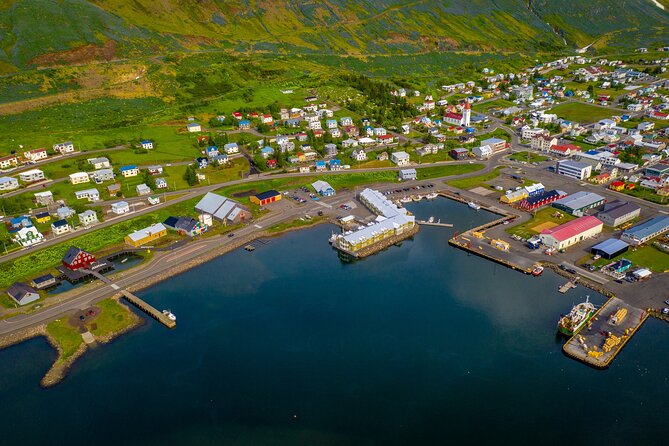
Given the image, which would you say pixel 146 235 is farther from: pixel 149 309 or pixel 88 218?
pixel 149 309

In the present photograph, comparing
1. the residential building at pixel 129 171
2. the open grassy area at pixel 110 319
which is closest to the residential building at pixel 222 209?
the residential building at pixel 129 171

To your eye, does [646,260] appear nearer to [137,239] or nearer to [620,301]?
[620,301]

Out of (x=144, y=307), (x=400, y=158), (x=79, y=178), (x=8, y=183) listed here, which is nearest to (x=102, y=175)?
(x=79, y=178)

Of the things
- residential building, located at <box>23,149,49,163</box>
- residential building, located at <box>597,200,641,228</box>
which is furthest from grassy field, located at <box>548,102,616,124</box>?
residential building, located at <box>23,149,49,163</box>

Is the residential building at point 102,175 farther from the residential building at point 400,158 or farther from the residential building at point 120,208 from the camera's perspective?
the residential building at point 400,158

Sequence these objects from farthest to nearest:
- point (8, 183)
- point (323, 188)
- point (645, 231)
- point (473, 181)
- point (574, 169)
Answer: point (473, 181) → point (574, 169) → point (323, 188) → point (8, 183) → point (645, 231)

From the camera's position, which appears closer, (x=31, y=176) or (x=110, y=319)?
(x=110, y=319)
